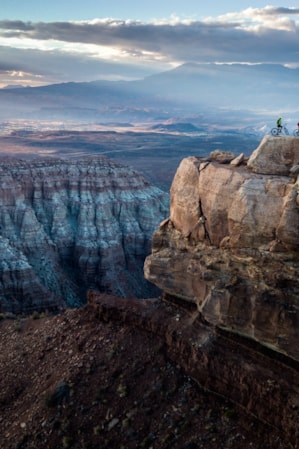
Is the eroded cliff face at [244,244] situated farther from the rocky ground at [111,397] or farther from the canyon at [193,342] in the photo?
the rocky ground at [111,397]

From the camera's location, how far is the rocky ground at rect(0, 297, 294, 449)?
18.4 metres

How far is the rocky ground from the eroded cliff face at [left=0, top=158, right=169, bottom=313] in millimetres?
20081

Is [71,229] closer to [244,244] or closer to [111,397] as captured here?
[111,397]

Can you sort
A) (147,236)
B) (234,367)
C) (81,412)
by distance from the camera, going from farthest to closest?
(147,236) < (81,412) < (234,367)

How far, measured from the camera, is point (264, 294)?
57.6ft

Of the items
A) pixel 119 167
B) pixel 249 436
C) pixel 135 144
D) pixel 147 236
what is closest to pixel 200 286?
pixel 249 436

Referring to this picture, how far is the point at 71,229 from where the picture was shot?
180 feet

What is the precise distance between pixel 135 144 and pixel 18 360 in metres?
169

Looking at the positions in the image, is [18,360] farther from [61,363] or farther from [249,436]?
[249,436]

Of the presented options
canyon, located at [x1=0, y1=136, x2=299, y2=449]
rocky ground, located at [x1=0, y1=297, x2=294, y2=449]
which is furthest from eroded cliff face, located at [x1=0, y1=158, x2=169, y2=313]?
rocky ground, located at [x1=0, y1=297, x2=294, y2=449]

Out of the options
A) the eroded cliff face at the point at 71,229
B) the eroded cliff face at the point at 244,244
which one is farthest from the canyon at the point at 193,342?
the eroded cliff face at the point at 71,229

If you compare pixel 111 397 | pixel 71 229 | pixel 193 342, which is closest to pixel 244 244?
pixel 193 342

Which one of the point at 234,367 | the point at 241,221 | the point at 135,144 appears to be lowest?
the point at 135,144

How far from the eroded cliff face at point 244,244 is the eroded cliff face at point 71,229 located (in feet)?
83.6
